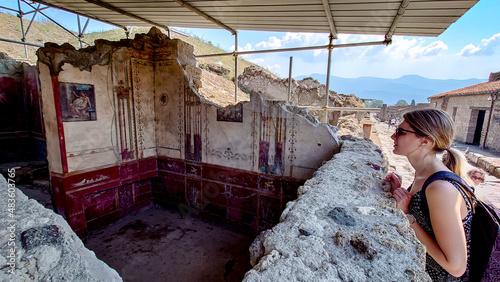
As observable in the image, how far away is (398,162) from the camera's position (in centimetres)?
794

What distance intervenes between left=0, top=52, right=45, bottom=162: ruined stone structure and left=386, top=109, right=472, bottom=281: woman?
27.4 feet

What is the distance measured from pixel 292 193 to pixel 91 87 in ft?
13.1

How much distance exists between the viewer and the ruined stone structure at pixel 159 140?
3.97 m

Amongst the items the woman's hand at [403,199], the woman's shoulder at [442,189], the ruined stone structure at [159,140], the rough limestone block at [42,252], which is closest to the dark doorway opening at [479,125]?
the ruined stone structure at [159,140]

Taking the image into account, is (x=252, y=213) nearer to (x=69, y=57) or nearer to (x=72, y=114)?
(x=72, y=114)

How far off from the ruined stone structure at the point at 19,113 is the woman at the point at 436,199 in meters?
8.35

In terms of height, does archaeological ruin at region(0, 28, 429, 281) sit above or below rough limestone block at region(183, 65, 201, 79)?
below

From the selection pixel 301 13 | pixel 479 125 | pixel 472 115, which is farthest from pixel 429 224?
pixel 479 125

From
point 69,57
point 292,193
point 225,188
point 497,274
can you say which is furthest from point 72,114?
point 497,274

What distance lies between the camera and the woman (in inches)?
43.2

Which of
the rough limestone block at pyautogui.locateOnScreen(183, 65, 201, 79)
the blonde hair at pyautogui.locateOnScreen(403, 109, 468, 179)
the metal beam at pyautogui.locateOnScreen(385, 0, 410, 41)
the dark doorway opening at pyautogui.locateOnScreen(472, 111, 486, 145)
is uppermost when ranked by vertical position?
the metal beam at pyautogui.locateOnScreen(385, 0, 410, 41)

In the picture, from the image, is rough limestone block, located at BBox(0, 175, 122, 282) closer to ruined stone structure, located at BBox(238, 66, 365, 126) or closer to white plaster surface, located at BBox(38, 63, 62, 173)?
white plaster surface, located at BBox(38, 63, 62, 173)

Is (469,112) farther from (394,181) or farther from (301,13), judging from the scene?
(394,181)

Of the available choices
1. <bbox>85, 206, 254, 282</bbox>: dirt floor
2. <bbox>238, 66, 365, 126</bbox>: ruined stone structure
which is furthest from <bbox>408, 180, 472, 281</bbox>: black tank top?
<bbox>238, 66, 365, 126</bbox>: ruined stone structure
